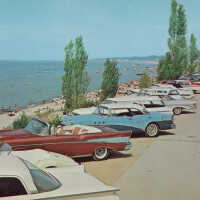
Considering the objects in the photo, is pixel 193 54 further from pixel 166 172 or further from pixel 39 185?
pixel 39 185

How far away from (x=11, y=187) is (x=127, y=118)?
28.6 feet

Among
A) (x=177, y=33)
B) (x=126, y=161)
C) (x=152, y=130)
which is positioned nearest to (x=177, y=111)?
(x=152, y=130)

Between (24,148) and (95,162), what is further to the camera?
(95,162)

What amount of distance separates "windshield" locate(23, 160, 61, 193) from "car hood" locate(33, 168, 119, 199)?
0.33ft

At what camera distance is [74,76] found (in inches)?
993

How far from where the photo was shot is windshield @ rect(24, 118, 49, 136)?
32.9 feet

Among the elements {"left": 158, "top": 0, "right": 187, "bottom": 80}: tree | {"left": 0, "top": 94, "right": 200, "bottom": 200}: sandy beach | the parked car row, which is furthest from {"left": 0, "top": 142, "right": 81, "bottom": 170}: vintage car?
{"left": 158, "top": 0, "right": 187, "bottom": 80}: tree

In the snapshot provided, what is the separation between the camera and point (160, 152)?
38.5 ft

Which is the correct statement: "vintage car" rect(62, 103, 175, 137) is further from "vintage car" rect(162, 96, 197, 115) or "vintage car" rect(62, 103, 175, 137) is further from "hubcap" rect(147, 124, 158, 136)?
"vintage car" rect(162, 96, 197, 115)

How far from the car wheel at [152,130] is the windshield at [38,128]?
15.8ft

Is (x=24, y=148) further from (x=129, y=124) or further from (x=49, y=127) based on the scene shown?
(x=129, y=124)

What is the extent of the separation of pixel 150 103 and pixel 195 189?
924 cm

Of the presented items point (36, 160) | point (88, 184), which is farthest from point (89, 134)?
point (88, 184)

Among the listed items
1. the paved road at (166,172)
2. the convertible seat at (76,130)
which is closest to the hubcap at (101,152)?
the convertible seat at (76,130)
